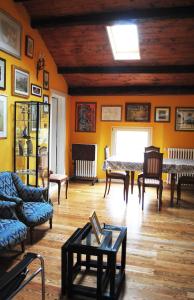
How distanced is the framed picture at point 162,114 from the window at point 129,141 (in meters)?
0.46

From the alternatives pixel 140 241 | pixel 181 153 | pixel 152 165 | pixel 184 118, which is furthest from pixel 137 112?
pixel 140 241

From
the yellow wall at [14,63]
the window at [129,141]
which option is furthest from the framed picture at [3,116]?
the window at [129,141]

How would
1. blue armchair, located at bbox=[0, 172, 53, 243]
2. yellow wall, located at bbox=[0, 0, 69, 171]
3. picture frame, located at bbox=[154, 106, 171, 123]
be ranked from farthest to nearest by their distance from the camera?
picture frame, located at bbox=[154, 106, 171, 123]
yellow wall, located at bbox=[0, 0, 69, 171]
blue armchair, located at bbox=[0, 172, 53, 243]

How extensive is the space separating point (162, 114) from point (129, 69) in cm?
140

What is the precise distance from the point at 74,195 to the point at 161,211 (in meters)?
1.76

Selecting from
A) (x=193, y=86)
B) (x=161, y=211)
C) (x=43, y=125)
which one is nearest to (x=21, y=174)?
(x=43, y=125)

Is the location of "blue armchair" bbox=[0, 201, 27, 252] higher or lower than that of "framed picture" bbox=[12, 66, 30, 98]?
lower

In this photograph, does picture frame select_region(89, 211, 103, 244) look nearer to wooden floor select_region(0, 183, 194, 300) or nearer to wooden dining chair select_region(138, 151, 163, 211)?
wooden floor select_region(0, 183, 194, 300)

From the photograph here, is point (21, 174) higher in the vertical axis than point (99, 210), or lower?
higher

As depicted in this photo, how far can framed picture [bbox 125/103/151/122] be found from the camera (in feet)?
21.5

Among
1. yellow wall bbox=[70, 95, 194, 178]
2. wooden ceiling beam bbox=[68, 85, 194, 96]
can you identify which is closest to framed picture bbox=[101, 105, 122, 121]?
yellow wall bbox=[70, 95, 194, 178]

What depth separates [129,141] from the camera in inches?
271

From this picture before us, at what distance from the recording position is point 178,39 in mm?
4793

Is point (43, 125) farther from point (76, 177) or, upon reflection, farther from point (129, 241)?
point (76, 177)
